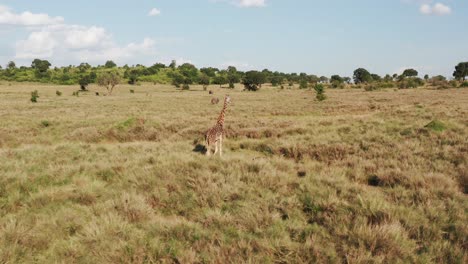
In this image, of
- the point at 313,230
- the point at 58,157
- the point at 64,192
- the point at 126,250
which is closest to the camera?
the point at 126,250

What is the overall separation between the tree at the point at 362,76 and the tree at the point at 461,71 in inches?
1032

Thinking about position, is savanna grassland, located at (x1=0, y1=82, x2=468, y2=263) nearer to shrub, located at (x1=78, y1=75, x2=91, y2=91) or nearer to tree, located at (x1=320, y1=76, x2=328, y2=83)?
shrub, located at (x1=78, y1=75, x2=91, y2=91)

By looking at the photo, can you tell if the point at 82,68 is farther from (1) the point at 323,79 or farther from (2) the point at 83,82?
(1) the point at 323,79

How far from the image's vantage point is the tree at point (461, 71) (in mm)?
106000

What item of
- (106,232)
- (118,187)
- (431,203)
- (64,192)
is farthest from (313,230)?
(64,192)

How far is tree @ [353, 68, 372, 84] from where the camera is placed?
11906 centimetres

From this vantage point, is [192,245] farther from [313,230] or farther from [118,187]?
[118,187]

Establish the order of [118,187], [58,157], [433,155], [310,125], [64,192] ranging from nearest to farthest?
[64,192] → [118,187] → [433,155] → [58,157] → [310,125]

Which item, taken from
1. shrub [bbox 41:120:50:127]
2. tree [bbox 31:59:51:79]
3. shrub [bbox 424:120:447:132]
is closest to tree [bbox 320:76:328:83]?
tree [bbox 31:59:51:79]

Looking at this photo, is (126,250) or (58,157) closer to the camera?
(126,250)

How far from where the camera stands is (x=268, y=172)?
8531mm

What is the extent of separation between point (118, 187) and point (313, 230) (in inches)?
196

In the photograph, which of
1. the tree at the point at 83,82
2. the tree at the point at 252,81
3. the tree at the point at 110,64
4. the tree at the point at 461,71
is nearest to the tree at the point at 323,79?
the tree at the point at 461,71

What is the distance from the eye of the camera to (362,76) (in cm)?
12038
